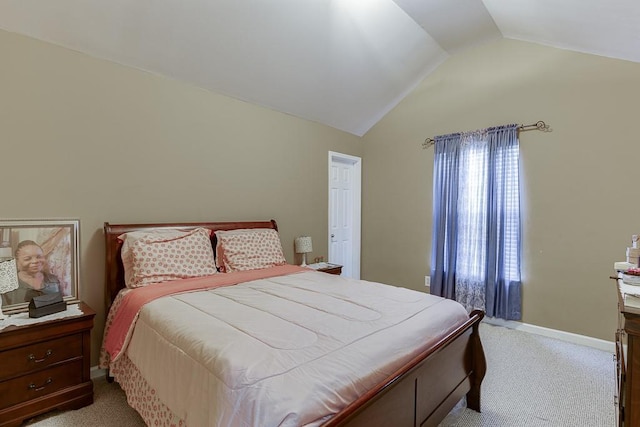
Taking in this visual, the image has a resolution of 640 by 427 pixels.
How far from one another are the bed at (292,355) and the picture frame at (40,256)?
23 centimetres

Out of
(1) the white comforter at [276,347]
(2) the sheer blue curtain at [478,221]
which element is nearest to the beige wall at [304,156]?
(2) the sheer blue curtain at [478,221]

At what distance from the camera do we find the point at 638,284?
1.53 m

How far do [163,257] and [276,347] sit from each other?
Answer: 148 cm

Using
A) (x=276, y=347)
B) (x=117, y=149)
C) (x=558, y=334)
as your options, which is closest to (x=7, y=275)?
(x=117, y=149)

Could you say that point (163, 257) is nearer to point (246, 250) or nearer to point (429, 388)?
point (246, 250)

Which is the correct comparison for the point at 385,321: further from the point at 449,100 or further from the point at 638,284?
the point at 449,100

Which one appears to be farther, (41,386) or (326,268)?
(326,268)

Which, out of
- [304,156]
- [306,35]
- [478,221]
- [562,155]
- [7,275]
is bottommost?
[7,275]

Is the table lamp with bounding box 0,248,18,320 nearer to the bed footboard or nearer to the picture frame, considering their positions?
the picture frame

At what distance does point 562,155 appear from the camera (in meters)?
3.16

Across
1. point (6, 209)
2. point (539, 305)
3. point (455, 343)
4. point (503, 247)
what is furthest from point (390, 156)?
point (6, 209)

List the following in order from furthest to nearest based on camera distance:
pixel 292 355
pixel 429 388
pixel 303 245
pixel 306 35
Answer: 1. pixel 303 245
2. pixel 306 35
3. pixel 429 388
4. pixel 292 355

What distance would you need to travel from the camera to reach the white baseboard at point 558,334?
2947mm

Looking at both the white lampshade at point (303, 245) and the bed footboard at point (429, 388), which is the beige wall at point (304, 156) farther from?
the bed footboard at point (429, 388)
